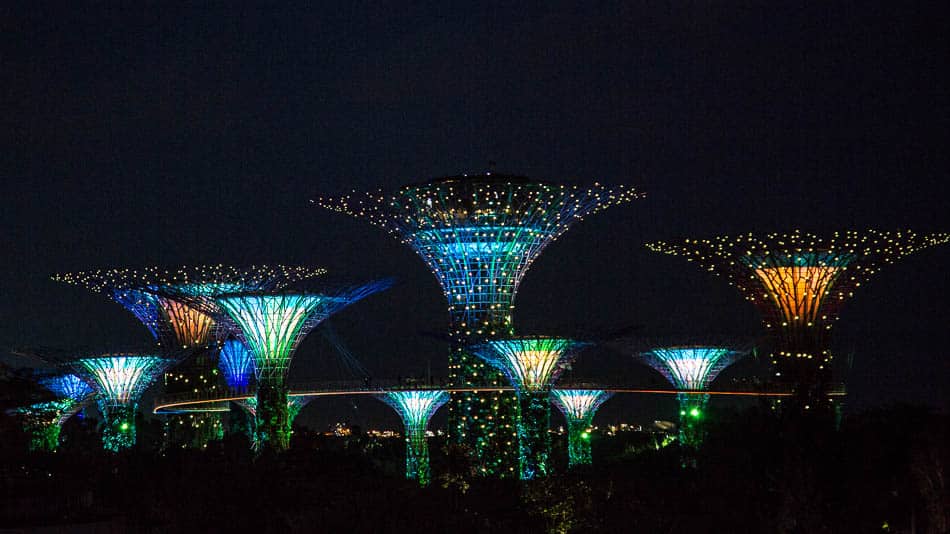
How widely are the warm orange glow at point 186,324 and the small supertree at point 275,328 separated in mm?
18167

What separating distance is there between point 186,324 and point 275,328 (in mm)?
20745

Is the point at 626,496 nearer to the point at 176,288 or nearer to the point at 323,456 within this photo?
the point at 323,456

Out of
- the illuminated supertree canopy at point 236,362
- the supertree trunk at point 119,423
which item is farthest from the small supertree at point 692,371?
the illuminated supertree canopy at point 236,362

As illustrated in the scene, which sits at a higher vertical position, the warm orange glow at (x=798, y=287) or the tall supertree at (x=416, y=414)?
the warm orange glow at (x=798, y=287)

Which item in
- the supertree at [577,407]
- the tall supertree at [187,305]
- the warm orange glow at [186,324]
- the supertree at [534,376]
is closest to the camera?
the supertree at [534,376]

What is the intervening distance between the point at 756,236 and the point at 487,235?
11.3 metres

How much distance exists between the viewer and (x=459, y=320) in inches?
2650

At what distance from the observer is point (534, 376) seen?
62375mm

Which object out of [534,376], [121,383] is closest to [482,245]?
[534,376]

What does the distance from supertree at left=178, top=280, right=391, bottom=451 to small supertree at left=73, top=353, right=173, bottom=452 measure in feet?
34.1

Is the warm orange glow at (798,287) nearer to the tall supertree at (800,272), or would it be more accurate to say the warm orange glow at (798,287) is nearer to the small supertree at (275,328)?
the tall supertree at (800,272)

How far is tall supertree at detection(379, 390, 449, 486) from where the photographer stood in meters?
70.9

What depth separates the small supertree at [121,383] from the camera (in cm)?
7125

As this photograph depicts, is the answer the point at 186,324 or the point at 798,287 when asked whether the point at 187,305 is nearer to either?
the point at 186,324
